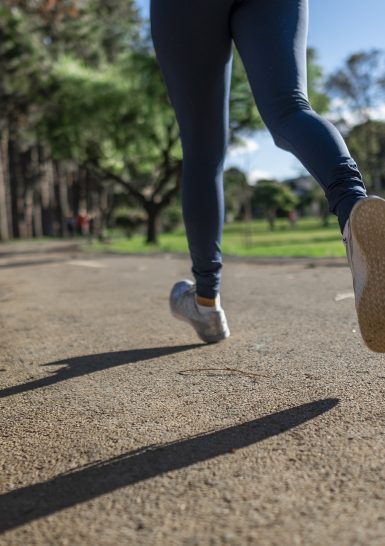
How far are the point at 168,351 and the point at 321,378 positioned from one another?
73 centimetres

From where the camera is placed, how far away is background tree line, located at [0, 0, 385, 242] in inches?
772

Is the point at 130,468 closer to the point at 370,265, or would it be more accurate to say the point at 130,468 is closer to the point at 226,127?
the point at 370,265

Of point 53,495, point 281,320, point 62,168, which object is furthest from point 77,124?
point 62,168

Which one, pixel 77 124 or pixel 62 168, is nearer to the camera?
pixel 77 124

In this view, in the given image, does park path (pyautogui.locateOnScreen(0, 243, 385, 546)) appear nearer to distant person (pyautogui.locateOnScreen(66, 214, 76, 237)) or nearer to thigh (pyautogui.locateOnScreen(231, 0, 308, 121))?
thigh (pyautogui.locateOnScreen(231, 0, 308, 121))

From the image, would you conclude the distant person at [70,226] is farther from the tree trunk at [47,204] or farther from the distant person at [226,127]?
the distant person at [226,127]

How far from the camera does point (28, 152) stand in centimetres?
4278

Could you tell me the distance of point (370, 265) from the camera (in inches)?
58.2

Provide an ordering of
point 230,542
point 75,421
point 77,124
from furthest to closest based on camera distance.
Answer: point 77,124, point 75,421, point 230,542

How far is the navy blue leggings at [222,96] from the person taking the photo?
1677 millimetres

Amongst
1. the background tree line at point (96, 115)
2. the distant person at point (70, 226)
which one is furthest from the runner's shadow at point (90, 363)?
the distant person at point (70, 226)

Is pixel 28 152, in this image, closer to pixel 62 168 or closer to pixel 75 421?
pixel 62 168

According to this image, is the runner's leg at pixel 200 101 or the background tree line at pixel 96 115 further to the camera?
the background tree line at pixel 96 115

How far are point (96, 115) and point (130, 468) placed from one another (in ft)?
64.0
